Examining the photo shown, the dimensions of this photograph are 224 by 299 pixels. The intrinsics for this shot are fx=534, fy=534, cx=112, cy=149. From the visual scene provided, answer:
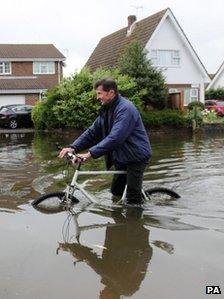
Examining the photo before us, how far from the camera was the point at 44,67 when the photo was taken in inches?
1957

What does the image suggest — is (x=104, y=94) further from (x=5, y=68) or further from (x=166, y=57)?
(x=5, y=68)

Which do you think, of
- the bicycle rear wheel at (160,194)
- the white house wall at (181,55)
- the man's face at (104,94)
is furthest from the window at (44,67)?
the man's face at (104,94)

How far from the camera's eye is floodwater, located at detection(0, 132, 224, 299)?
4867 mm

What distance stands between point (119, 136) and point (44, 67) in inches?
1725

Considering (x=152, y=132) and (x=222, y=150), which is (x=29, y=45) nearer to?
(x=152, y=132)

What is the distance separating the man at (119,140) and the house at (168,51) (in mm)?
30762

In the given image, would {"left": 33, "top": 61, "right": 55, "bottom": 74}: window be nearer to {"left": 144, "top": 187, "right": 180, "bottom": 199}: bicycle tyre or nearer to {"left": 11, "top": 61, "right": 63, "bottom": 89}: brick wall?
{"left": 11, "top": 61, "right": 63, "bottom": 89}: brick wall

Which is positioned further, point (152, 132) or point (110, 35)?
point (110, 35)

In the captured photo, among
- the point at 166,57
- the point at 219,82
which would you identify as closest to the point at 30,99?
the point at 166,57

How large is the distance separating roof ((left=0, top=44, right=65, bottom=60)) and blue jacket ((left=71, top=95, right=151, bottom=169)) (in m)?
42.7

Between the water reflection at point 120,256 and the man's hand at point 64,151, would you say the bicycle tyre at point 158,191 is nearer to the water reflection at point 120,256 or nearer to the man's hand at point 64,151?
the water reflection at point 120,256

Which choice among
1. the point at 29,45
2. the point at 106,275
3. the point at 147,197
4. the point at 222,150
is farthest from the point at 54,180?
the point at 29,45

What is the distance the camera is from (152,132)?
91.8 ft

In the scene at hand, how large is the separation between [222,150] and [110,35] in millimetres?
28706
